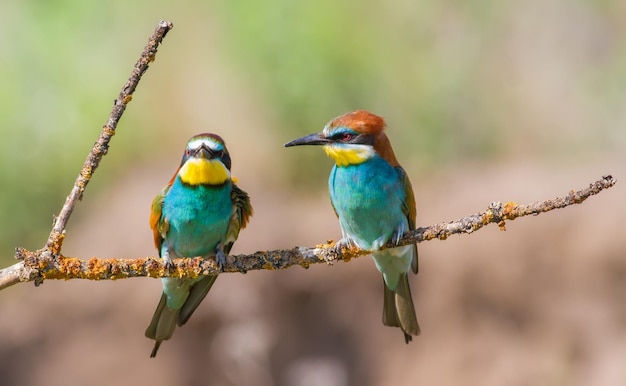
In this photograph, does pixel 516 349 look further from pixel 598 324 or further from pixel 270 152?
pixel 270 152

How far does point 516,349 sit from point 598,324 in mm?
376

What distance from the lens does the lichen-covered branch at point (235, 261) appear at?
1817mm

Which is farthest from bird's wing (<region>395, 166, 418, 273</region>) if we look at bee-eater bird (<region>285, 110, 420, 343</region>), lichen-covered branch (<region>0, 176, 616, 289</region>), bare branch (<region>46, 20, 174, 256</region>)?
bare branch (<region>46, 20, 174, 256</region>)

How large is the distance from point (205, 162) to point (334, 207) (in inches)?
14.5

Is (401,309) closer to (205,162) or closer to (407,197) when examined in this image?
(407,197)

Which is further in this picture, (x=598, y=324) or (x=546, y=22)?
(x=546, y=22)

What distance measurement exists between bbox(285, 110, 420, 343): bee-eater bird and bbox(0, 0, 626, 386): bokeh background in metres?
1.74

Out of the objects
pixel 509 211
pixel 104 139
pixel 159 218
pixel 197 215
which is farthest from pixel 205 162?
pixel 509 211

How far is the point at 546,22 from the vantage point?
16.5ft

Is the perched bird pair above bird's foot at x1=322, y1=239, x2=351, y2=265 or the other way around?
above

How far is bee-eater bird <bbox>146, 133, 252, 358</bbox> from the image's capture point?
2.61 meters

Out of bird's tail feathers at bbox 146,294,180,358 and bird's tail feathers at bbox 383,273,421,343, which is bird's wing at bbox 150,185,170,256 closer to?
bird's tail feathers at bbox 146,294,180,358

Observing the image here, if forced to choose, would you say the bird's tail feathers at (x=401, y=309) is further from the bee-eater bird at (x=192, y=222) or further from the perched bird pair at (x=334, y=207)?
the bee-eater bird at (x=192, y=222)

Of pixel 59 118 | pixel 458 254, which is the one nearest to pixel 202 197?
pixel 458 254
